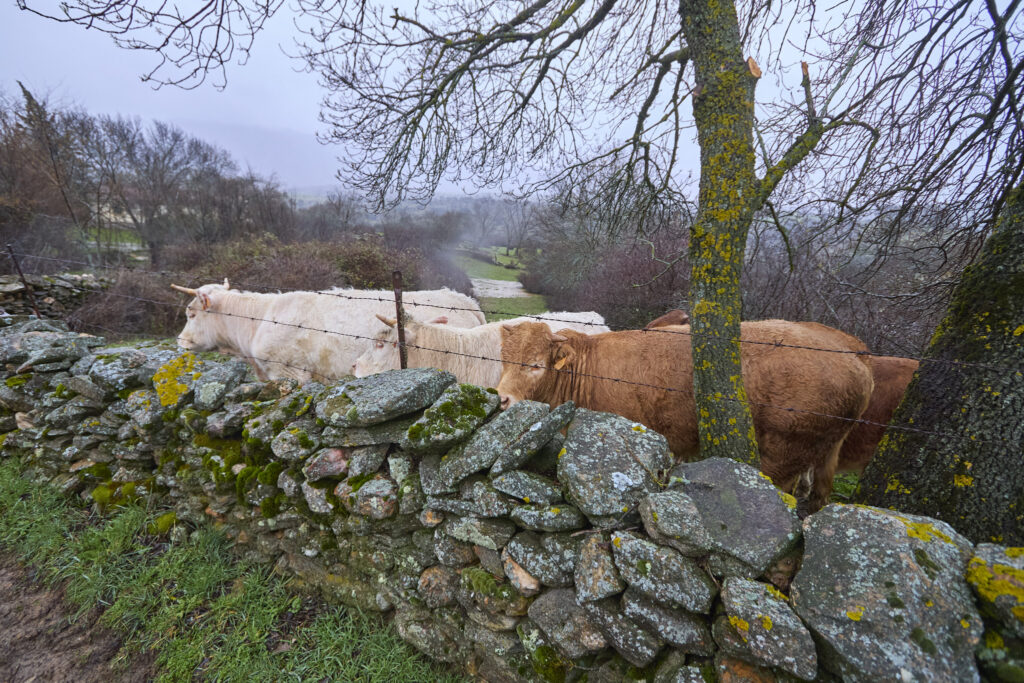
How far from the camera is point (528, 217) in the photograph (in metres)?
6.70

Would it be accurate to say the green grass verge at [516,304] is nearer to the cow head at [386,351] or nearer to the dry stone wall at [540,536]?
the cow head at [386,351]

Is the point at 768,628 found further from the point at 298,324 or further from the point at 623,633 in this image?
the point at 298,324

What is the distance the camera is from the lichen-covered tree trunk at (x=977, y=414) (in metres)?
1.99

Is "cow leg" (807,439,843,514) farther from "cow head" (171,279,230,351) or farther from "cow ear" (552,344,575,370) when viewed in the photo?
"cow head" (171,279,230,351)

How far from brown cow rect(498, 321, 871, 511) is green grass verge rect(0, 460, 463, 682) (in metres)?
1.98

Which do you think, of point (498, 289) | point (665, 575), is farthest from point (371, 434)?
point (498, 289)

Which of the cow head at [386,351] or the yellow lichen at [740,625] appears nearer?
the yellow lichen at [740,625]

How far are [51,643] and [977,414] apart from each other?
5.68 meters

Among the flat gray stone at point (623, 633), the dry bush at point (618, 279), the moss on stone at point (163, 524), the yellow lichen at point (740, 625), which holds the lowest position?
the moss on stone at point (163, 524)

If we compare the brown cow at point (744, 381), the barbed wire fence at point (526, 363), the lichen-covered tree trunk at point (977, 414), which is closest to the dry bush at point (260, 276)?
the barbed wire fence at point (526, 363)

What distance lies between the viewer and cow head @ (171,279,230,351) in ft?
21.8

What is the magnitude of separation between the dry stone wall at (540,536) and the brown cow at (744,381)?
1286mm

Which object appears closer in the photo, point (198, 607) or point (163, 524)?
point (198, 607)

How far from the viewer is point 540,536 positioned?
1.94m
